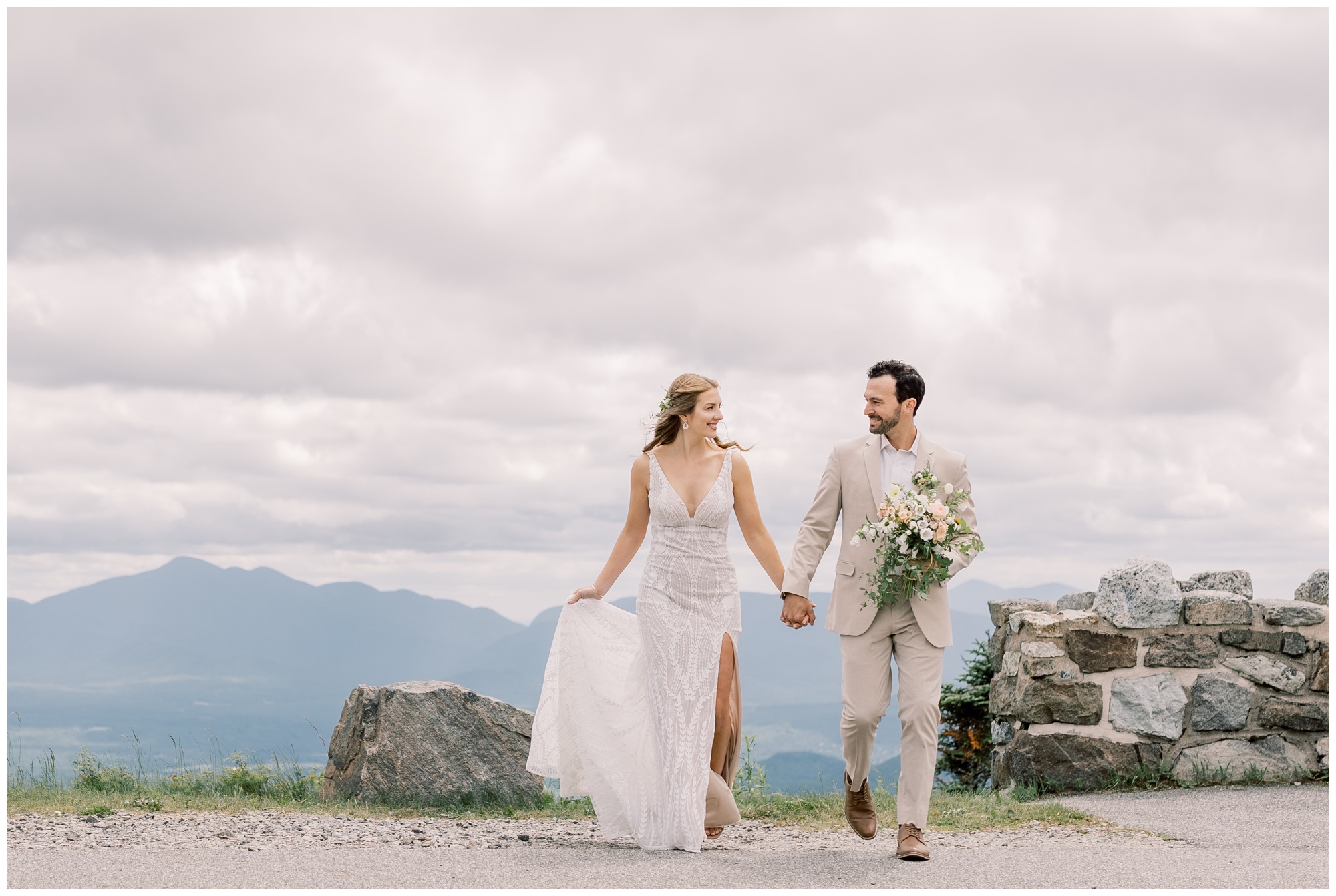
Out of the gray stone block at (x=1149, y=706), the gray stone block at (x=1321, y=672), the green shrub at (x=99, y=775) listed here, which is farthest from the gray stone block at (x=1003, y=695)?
the green shrub at (x=99, y=775)

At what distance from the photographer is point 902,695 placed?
5953 mm

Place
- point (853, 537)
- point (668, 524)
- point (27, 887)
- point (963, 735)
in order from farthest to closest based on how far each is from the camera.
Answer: point (963, 735)
point (668, 524)
point (853, 537)
point (27, 887)

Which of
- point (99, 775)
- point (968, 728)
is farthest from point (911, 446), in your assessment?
point (99, 775)

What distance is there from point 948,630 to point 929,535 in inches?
25.1

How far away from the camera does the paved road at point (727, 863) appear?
518 cm

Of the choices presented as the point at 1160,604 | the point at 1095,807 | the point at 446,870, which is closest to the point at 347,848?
the point at 446,870

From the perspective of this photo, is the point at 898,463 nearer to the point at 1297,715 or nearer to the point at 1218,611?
the point at 1218,611

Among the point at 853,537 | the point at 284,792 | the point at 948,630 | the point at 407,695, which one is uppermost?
the point at 853,537

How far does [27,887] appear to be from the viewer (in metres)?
4.99

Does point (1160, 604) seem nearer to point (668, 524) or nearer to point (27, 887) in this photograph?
point (668, 524)

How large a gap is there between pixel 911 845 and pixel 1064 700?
3.36m

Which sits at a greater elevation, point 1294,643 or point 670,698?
point 1294,643

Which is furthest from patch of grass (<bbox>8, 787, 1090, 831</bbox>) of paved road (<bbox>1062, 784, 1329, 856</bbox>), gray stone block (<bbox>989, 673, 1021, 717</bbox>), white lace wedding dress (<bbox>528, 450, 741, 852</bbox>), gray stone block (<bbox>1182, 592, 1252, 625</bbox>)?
gray stone block (<bbox>1182, 592, 1252, 625</bbox>)

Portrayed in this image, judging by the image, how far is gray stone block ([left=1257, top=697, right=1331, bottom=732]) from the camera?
8555 mm
